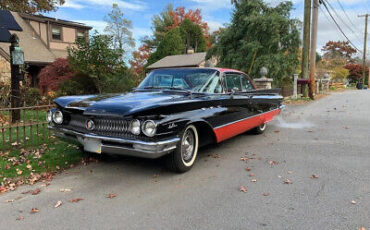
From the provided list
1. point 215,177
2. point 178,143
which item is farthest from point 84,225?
point 215,177

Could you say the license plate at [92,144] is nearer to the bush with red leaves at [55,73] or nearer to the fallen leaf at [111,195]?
the fallen leaf at [111,195]

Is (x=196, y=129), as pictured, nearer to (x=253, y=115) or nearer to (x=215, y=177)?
(x=215, y=177)

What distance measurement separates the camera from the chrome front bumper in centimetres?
351

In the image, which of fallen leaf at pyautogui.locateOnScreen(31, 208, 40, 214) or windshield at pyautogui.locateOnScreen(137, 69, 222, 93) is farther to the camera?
windshield at pyautogui.locateOnScreen(137, 69, 222, 93)

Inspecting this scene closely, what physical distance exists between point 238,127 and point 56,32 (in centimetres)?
2045

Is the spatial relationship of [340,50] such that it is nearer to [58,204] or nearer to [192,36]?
[192,36]

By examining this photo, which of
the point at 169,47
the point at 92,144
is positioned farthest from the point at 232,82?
the point at 169,47

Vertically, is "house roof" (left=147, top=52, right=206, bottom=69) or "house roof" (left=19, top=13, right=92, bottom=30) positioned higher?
"house roof" (left=19, top=13, right=92, bottom=30)

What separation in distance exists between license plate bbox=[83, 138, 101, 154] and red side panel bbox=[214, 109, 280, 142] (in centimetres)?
188

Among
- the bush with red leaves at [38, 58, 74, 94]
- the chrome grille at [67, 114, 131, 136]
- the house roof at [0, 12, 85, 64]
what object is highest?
the house roof at [0, 12, 85, 64]

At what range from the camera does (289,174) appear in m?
4.30

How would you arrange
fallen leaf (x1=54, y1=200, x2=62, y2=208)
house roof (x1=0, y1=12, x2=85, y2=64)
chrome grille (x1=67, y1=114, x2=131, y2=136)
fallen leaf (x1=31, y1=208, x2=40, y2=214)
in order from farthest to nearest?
house roof (x1=0, y1=12, x2=85, y2=64)
chrome grille (x1=67, y1=114, x2=131, y2=136)
fallen leaf (x1=54, y1=200, x2=62, y2=208)
fallen leaf (x1=31, y1=208, x2=40, y2=214)

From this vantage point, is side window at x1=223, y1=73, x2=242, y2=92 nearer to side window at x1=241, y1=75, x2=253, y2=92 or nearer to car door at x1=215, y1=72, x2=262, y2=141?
car door at x1=215, y1=72, x2=262, y2=141

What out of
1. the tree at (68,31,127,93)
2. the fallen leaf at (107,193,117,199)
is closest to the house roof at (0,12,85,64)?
the tree at (68,31,127,93)
